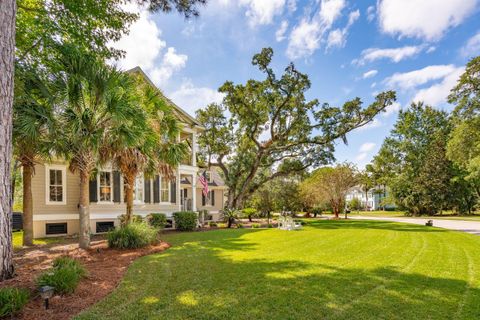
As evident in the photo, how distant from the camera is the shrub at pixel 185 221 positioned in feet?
50.7

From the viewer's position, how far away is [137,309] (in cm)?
418

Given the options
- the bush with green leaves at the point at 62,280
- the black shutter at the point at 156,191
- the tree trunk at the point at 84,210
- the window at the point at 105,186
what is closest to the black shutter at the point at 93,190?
the window at the point at 105,186

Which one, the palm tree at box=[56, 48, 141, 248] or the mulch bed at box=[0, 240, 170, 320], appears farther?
the palm tree at box=[56, 48, 141, 248]

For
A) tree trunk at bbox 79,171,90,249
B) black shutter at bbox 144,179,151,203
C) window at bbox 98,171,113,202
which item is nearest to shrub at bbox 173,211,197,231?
black shutter at bbox 144,179,151,203

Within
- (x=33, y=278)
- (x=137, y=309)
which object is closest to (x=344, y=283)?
(x=137, y=309)

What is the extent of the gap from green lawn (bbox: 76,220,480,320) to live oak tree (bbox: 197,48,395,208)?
13.5 metres

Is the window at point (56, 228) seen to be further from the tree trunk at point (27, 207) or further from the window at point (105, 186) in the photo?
the tree trunk at point (27, 207)

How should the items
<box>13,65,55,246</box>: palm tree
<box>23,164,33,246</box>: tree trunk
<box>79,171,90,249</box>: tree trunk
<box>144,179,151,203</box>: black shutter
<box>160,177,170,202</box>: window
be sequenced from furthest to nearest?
<box>160,177,170,202</box>: window → <box>144,179,151,203</box>: black shutter → <box>23,164,33,246</box>: tree trunk → <box>79,171,90,249</box>: tree trunk → <box>13,65,55,246</box>: palm tree

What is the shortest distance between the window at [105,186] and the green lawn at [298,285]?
23.7ft

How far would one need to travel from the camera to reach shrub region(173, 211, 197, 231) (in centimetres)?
1545

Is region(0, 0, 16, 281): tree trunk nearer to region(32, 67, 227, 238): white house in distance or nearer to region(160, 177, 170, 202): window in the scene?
region(32, 67, 227, 238): white house in distance

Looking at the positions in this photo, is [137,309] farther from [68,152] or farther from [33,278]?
[68,152]

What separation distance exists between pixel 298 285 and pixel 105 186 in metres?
12.4

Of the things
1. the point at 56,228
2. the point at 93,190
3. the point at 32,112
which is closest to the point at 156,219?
the point at 93,190
